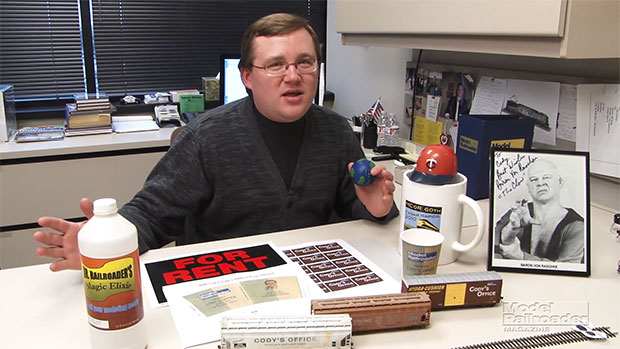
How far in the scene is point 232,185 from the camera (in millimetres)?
1310

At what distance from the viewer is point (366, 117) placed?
2.13m

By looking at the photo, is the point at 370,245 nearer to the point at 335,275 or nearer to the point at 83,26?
the point at 335,275

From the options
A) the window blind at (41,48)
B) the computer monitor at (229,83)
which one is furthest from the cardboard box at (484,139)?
the window blind at (41,48)

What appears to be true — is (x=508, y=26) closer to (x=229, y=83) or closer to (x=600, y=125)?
(x=600, y=125)

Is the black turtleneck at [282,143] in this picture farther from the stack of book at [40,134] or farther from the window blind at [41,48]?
the window blind at [41,48]

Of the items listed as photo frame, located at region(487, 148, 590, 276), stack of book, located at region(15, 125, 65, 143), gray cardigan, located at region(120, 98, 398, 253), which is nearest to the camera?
photo frame, located at region(487, 148, 590, 276)

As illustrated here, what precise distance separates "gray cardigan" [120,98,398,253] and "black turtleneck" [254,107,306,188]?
0.8 inches

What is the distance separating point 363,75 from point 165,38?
1322 mm

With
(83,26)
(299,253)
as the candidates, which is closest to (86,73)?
(83,26)

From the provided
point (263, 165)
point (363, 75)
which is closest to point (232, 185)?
point (263, 165)

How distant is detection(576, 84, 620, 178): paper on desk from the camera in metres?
1.31

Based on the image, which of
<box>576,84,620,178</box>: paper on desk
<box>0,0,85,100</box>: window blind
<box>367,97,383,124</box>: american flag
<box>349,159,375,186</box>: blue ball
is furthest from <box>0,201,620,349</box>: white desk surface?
<box>0,0,85,100</box>: window blind

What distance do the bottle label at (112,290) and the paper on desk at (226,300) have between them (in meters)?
0.11

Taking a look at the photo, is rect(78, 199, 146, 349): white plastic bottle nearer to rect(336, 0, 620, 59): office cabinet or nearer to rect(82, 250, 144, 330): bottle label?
rect(82, 250, 144, 330): bottle label
